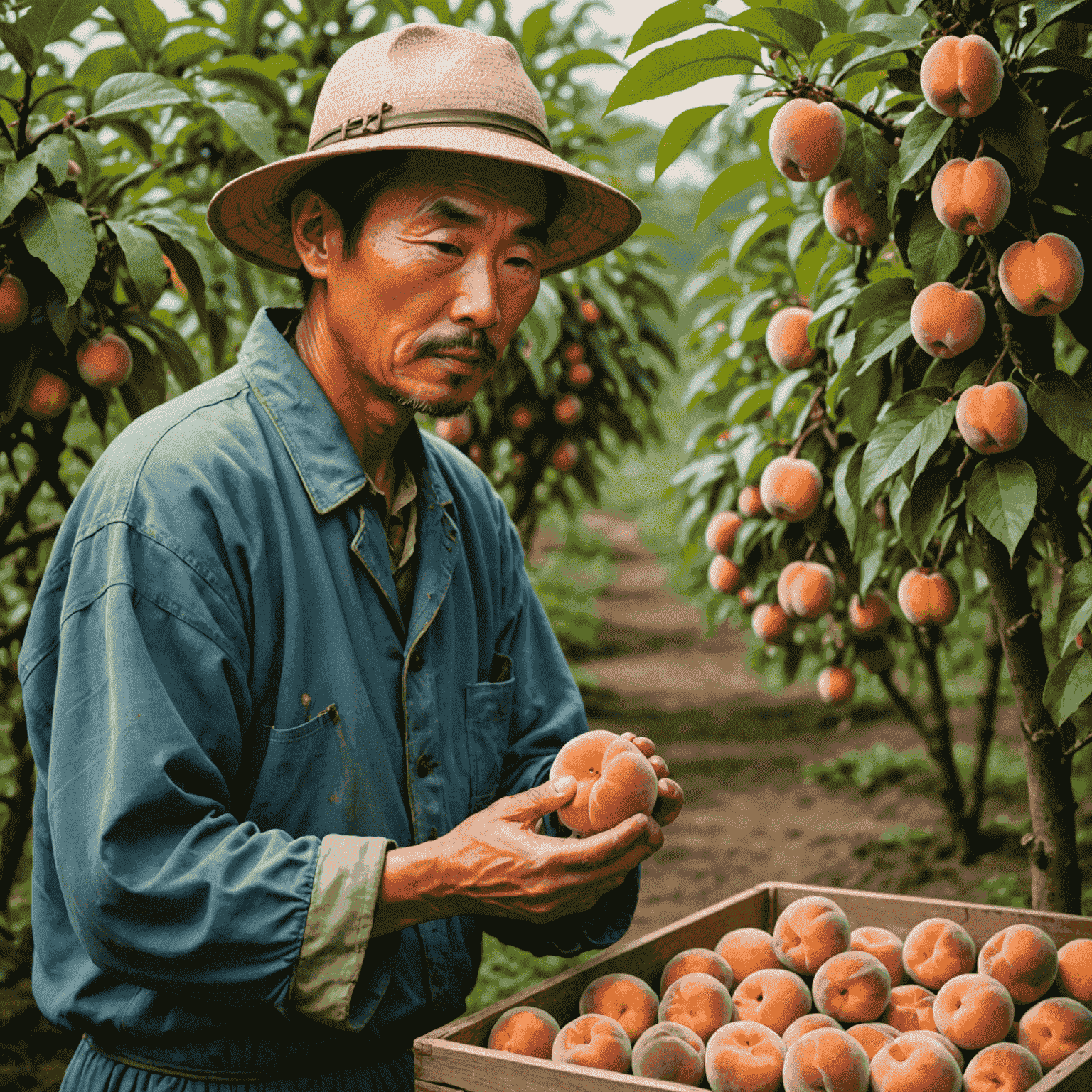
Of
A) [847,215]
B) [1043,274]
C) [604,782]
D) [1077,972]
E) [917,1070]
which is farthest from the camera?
[847,215]

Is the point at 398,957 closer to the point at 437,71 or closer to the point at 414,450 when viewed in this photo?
the point at 414,450

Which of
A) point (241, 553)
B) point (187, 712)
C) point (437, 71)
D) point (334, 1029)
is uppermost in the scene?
point (437, 71)

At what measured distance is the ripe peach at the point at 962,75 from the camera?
150 centimetres

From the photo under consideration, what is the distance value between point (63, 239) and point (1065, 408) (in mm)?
1616

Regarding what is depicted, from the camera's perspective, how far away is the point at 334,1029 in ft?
4.48

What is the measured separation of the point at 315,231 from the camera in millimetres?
1626

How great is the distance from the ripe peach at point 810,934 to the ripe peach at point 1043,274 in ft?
2.88

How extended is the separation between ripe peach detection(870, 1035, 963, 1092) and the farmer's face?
95 centimetres

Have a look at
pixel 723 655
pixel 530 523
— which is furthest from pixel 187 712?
pixel 723 655

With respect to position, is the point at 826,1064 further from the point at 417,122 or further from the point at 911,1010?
the point at 417,122

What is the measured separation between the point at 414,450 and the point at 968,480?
0.84 m

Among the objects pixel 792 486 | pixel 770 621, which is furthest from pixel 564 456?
pixel 792 486

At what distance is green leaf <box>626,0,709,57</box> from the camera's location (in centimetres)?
164

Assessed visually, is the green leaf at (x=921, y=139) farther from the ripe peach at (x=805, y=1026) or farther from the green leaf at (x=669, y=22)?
the ripe peach at (x=805, y=1026)
